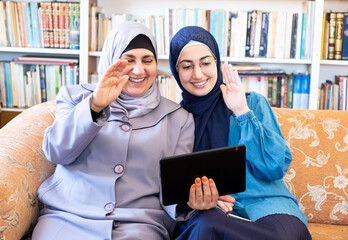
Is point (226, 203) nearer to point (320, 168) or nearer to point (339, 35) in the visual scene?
point (320, 168)

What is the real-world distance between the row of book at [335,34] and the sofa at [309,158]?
98 centimetres

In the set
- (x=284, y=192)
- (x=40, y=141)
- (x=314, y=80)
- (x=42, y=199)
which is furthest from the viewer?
(x=314, y=80)

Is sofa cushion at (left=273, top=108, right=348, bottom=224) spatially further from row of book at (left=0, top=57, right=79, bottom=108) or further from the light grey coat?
row of book at (left=0, top=57, right=79, bottom=108)

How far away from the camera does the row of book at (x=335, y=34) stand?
2.71m

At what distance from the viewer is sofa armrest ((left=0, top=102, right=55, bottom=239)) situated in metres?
1.34

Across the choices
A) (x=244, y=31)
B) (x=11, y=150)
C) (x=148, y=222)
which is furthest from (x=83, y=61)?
(x=148, y=222)

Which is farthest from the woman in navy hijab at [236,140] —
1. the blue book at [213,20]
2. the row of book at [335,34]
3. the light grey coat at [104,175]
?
the row of book at [335,34]

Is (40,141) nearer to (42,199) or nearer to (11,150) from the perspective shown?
(11,150)

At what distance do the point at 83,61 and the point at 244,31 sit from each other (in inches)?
39.8

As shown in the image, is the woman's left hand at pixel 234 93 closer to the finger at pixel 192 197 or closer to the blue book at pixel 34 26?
the finger at pixel 192 197

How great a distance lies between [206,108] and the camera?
5.67 ft

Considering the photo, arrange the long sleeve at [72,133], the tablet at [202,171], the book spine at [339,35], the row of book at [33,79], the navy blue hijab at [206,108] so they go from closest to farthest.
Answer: the tablet at [202,171] < the long sleeve at [72,133] < the navy blue hijab at [206,108] < the book spine at [339,35] < the row of book at [33,79]

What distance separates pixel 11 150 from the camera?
1.55m

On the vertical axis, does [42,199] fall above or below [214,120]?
below
